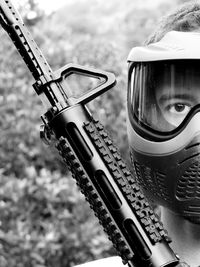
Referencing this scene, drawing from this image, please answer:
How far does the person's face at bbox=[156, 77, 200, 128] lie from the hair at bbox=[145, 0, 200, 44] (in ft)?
0.74

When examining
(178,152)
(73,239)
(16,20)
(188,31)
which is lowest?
(73,239)

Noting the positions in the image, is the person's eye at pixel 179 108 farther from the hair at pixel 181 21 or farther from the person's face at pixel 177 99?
the hair at pixel 181 21

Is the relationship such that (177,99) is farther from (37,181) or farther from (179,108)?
(37,181)

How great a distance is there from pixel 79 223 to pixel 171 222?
2.46m

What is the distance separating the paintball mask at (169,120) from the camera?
238cm

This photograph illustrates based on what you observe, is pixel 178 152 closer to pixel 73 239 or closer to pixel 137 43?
pixel 73 239

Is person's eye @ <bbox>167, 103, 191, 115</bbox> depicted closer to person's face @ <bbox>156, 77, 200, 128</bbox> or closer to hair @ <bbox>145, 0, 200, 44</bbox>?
person's face @ <bbox>156, 77, 200, 128</bbox>

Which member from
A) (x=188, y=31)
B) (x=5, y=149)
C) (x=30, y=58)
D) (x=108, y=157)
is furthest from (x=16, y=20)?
(x=5, y=149)

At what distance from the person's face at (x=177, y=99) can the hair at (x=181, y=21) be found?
0.74ft

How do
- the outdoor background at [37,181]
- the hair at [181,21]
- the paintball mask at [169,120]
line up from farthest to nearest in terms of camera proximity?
1. the outdoor background at [37,181]
2. the hair at [181,21]
3. the paintball mask at [169,120]

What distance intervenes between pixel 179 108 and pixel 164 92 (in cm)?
7

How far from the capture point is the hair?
2.55m

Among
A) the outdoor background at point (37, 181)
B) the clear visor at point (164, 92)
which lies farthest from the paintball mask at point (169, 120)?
the outdoor background at point (37, 181)

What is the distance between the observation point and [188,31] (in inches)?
99.9
